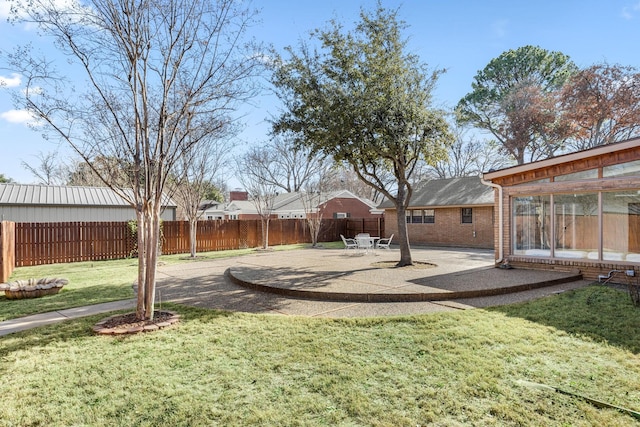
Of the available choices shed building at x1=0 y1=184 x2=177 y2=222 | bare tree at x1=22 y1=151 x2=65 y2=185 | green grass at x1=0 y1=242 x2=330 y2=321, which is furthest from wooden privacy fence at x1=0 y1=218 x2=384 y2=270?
bare tree at x1=22 y1=151 x2=65 y2=185

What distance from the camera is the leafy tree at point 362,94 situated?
396 inches

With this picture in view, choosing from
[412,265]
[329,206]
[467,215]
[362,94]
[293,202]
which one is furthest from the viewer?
[293,202]

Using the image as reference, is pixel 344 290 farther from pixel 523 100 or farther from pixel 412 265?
pixel 523 100

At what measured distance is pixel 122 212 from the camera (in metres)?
20.3

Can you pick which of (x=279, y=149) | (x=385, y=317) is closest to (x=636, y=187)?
(x=385, y=317)

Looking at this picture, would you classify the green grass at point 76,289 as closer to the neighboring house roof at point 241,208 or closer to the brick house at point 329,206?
the brick house at point 329,206

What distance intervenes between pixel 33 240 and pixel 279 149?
1580 cm

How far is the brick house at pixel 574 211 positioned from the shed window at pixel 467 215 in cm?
858

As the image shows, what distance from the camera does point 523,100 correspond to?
22922mm

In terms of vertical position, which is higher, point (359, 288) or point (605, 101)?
point (605, 101)

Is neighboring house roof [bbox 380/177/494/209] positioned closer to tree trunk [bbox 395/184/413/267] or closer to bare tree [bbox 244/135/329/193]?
bare tree [bbox 244/135/329/193]

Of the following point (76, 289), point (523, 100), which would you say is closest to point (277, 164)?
point (523, 100)

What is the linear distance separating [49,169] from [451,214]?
1348 inches

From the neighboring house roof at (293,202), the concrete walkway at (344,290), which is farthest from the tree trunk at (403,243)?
the neighboring house roof at (293,202)
